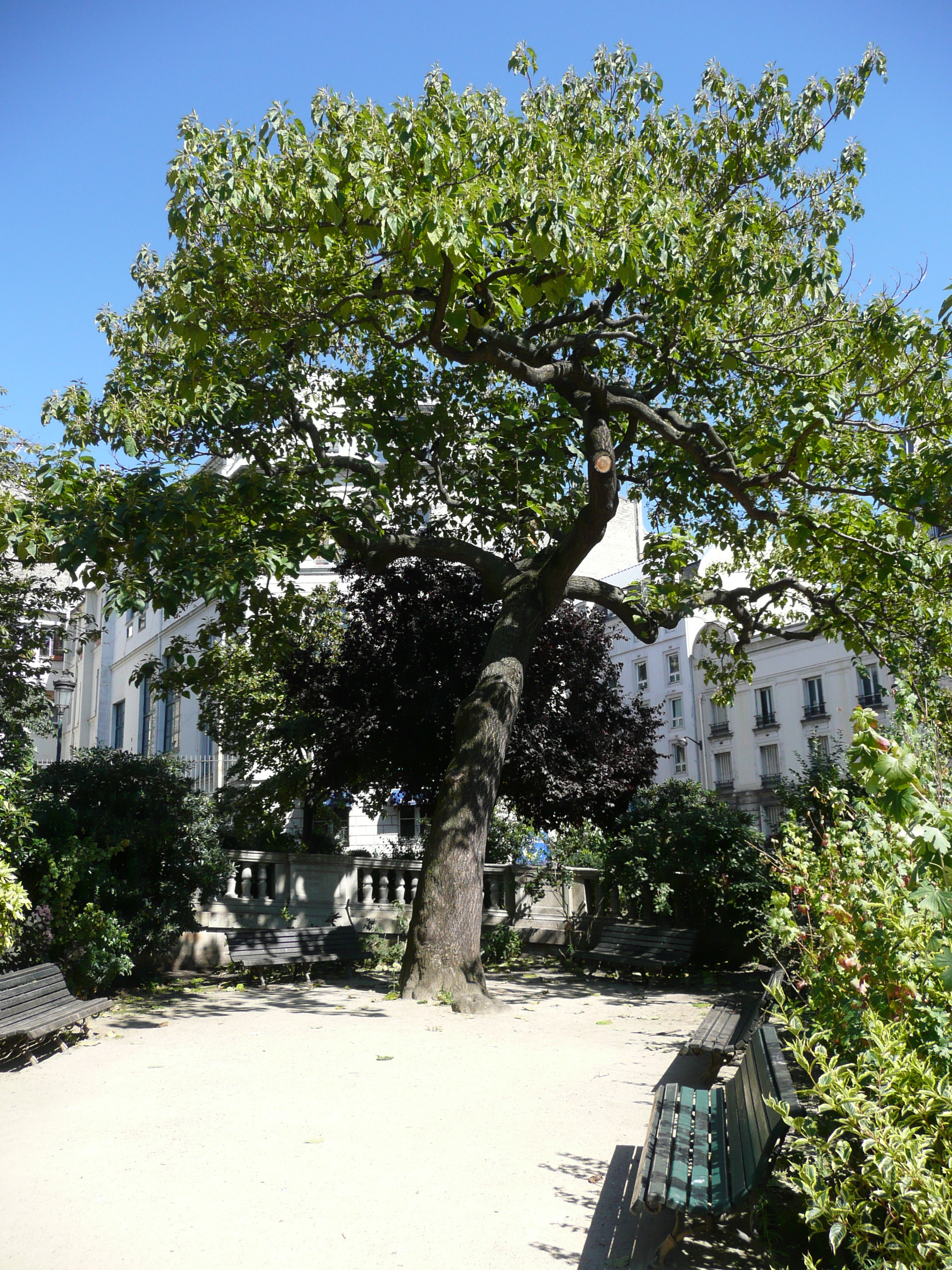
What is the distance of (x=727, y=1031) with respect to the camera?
6820 millimetres

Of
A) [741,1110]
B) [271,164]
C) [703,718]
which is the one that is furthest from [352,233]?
[703,718]

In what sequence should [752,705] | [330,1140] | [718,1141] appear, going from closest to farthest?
[718,1141] < [330,1140] < [752,705]

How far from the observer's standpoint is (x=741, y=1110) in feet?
14.0

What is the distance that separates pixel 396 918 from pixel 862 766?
1217 cm

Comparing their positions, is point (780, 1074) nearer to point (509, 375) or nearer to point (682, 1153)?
point (682, 1153)

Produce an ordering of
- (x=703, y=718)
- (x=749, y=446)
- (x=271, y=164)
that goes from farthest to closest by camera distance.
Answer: (x=703, y=718) < (x=749, y=446) < (x=271, y=164)

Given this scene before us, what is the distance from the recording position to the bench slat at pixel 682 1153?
143 inches

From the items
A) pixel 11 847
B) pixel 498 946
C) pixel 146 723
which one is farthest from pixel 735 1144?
pixel 146 723

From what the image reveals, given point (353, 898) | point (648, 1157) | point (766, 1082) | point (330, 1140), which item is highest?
point (353, 898)

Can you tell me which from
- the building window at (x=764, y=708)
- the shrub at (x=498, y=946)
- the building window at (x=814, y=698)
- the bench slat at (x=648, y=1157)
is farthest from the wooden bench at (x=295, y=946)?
the building window at (x=764, y=708)

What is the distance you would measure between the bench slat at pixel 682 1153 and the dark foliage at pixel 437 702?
9.40m

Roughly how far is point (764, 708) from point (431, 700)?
3490 cm

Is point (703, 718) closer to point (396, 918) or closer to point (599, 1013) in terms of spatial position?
point (396, 918)

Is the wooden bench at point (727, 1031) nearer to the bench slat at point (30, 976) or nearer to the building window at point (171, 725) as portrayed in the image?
the bench slat at point (30, 976)
